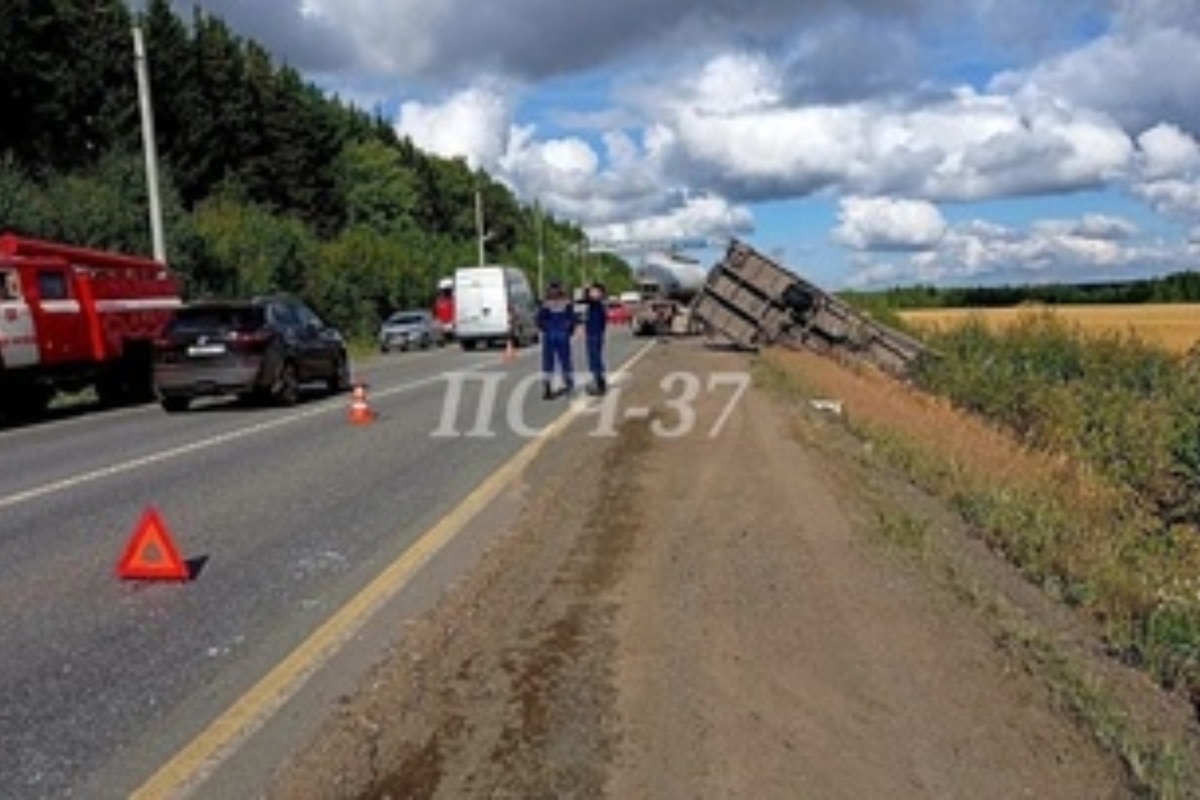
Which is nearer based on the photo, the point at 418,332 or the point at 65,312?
the point at 65,312

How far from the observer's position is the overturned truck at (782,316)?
31.5 metres

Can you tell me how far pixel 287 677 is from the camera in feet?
19.5

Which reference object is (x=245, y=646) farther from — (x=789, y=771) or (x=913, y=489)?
(x=913, y=489)

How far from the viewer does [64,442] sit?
57.3 ft

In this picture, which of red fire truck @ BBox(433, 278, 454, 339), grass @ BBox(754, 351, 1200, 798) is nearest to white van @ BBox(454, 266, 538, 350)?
red fire truck @ BBox(433, 278, 454, 339)

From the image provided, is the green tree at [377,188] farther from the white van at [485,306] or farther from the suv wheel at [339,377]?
the suv wheel at [339,377]

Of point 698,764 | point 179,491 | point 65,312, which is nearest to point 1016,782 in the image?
point 698,764

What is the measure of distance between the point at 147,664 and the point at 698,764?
292 centimetres

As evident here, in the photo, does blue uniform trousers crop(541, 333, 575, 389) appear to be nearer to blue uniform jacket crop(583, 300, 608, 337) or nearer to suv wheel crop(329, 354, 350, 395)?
blue uniform jacket crop(583, 300, 608, 337)

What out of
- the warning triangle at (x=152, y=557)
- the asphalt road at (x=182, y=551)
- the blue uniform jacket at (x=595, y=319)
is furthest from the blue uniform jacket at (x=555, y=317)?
the warning triangle at (x=152, y=557)

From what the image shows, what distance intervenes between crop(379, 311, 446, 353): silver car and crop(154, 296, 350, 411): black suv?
2922 centimetres

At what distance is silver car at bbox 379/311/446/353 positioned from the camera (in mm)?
51188

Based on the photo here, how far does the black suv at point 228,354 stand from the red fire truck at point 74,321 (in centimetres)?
178

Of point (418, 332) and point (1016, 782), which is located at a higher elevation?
point (1016, 782)
